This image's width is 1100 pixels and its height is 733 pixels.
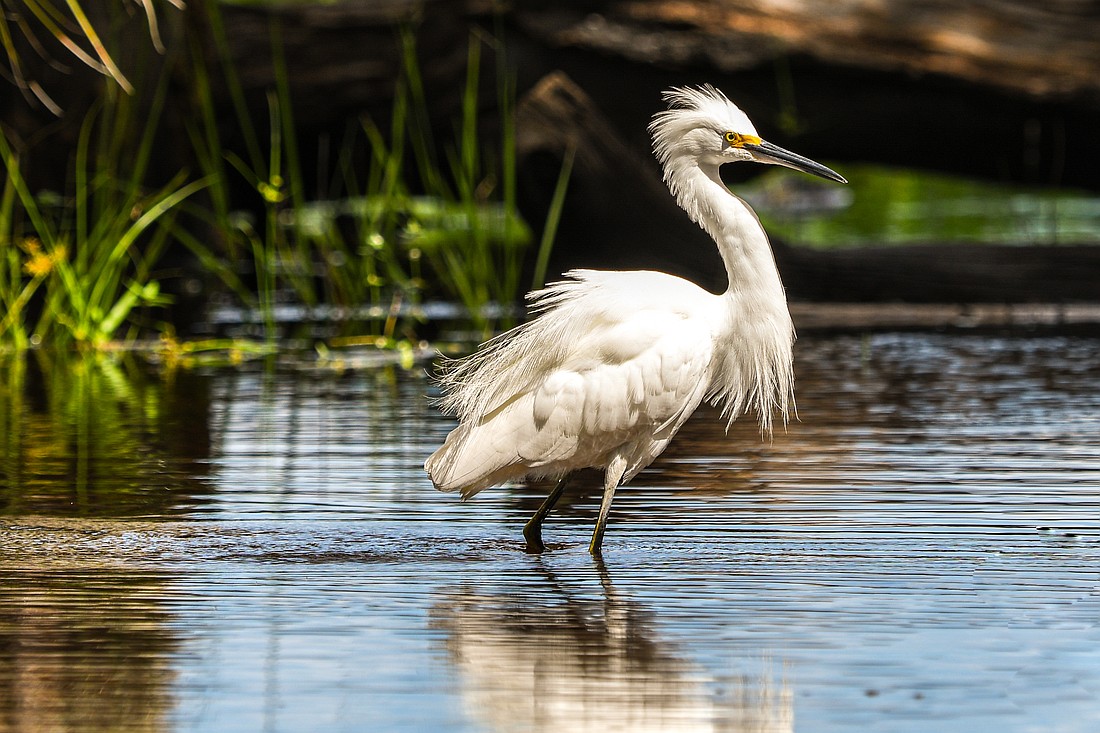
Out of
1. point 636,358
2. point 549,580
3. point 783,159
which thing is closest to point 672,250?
point 783,159

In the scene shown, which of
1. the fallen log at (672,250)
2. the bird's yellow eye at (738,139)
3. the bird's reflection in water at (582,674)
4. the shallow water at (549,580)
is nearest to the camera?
the bird's reflection in water at (582,674)

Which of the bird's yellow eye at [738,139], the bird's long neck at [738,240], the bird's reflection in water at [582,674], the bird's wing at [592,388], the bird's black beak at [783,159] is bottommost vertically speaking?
the bird's reflection in water at [582,674]

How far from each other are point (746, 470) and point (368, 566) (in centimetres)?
199

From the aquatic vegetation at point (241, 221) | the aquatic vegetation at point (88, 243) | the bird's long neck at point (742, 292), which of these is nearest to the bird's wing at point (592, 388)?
the bird's long neck at point (742, 292)

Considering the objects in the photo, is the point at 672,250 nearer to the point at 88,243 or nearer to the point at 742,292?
the point at 88,243

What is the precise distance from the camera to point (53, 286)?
9602 millimetres

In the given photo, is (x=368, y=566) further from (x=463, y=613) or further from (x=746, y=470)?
(x=746, y=470)

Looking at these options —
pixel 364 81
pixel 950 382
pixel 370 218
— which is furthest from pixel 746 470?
pixel 364 81

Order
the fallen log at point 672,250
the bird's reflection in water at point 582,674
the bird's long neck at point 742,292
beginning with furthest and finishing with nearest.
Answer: the fallen log at point 672,250
the bird's long neck at point 742,292
the bird's reflection in water at point 582,674

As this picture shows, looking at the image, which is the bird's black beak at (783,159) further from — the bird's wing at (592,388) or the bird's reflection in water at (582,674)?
the bird's reflection in water at (582,674)

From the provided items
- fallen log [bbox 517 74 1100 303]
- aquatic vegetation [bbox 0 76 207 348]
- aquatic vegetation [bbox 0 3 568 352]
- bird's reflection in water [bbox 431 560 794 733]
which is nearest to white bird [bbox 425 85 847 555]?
bird's reflection in water [bbox 431 560 794 733]

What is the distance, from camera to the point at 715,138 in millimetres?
5352

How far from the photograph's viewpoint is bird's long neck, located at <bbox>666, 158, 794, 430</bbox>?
521 centimetres

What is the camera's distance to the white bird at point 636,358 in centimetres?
503
